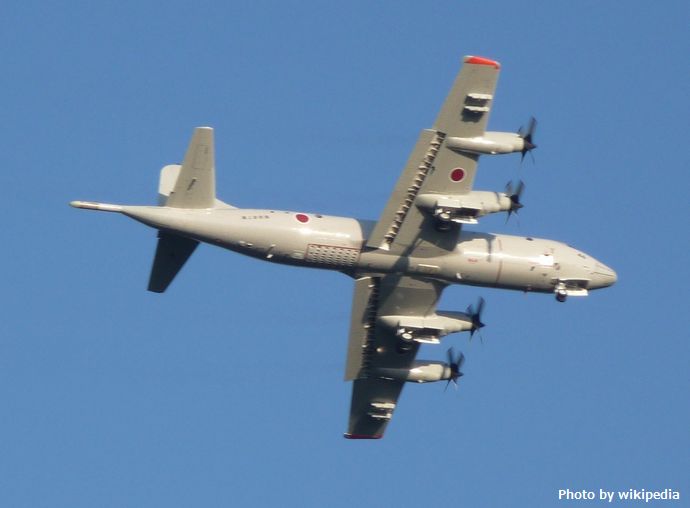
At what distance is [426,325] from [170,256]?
1106cm

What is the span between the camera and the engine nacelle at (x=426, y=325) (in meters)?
68.3

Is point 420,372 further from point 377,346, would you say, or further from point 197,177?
point 197,177

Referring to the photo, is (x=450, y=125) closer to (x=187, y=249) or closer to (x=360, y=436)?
(x=187, y=249)

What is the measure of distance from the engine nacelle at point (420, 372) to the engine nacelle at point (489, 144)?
38.2 ft

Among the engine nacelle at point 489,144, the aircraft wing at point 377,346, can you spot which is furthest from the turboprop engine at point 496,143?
the aircraft wing at point 377,346

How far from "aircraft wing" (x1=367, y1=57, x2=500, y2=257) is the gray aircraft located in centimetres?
4

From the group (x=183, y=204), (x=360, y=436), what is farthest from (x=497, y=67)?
(x=360, y=436)

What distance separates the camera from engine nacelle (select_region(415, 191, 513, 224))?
6488 cm

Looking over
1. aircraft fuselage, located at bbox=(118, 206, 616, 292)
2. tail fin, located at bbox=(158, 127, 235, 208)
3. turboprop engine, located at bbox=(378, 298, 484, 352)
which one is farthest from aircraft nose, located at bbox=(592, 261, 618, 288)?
tail fin, located at bbox=(158, 127, 235, 208)

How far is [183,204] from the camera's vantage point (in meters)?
63.8

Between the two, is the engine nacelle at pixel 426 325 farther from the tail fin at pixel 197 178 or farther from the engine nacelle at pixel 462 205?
the tail fin at pixel 197 178

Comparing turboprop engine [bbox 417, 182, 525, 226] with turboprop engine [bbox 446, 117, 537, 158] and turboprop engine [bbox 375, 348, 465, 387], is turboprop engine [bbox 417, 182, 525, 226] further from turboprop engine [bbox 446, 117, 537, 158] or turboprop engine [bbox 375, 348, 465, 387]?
turboprop engine [bbox 375, 348, 465, 387]

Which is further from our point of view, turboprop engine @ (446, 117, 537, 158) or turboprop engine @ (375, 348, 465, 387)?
turboprop engine @ (375, 348, 465, 387)

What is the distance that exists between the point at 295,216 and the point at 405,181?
15.1ft
